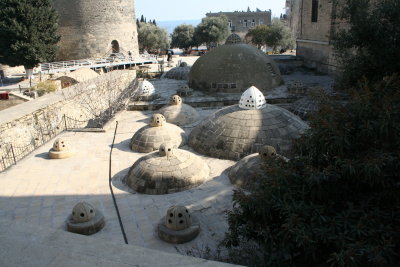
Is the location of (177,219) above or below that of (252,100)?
Answer: below

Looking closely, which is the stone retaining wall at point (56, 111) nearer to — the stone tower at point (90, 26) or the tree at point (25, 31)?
the tree at point (25, 31)

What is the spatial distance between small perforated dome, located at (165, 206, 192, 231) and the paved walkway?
0.36 metres

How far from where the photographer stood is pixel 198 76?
744 inches

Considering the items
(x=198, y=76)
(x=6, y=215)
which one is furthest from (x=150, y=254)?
(x=198, y=76)

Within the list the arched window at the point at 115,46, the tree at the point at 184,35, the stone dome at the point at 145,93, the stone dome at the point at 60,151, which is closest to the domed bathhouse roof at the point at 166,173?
the stone dome at the point at 60,151

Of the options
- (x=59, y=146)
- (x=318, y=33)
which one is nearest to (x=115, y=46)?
(x=318, y=33)

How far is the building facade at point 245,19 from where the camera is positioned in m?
57.3

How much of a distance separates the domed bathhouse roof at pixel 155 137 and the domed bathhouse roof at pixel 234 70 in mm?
6930

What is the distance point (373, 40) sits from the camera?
10.5 meters

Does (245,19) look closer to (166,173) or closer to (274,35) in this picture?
(274,35)

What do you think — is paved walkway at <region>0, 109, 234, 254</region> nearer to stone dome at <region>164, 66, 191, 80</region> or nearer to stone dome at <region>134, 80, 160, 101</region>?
stone dome at <region>134, 80, 160, 101</region>

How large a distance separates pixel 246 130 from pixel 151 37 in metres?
37.1

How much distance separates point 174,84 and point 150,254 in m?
20.4

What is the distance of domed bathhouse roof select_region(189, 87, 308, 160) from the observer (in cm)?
1023
